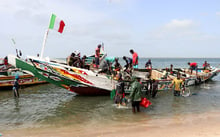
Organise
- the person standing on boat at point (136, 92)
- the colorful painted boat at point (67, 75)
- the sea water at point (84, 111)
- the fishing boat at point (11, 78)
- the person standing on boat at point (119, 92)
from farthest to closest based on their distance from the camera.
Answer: the fishing boat at point (11, 78) → the colorful painted boat at point (67, 75) → the person standing on boat at point (119, 92) → the person standing on boat at point (136, 92) → the sea water at point (84, 111)

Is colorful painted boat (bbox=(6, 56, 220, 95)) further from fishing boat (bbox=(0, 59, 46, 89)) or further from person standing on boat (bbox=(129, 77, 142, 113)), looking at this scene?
fishing boat (bbox=(0, 59, 46, 89))

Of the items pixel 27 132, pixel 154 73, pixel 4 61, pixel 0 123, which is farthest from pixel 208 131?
pixel 4 61

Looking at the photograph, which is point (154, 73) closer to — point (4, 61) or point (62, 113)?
point (62, 113)

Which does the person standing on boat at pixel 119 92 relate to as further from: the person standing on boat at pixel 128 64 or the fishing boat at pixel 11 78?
the fishing boat at pixel 11 78

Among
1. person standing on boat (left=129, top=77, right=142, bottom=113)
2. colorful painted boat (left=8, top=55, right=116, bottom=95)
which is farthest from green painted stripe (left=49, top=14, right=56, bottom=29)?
person standing on boat (left=129, top=77, right=142, bottom=113)

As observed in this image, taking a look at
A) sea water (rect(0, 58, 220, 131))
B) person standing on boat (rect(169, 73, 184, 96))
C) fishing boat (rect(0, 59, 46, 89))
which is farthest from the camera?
fishing boat (rect(0, 59, 46, 89))

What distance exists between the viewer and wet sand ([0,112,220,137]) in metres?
5.68

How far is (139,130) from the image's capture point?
19.7ft

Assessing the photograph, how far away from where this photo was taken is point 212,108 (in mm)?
9078

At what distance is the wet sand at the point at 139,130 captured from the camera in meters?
5.68

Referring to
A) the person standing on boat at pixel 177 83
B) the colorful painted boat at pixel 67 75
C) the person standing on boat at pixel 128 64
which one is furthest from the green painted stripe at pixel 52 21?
the person standing on boat at pixel 177 83

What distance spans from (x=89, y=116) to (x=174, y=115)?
3419 millimetres

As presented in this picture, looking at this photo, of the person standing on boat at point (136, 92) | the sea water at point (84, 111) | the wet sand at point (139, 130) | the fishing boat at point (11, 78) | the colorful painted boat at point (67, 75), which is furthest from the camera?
the fishing boat at point (11, 78)

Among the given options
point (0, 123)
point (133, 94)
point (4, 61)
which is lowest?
point (0, 123)
